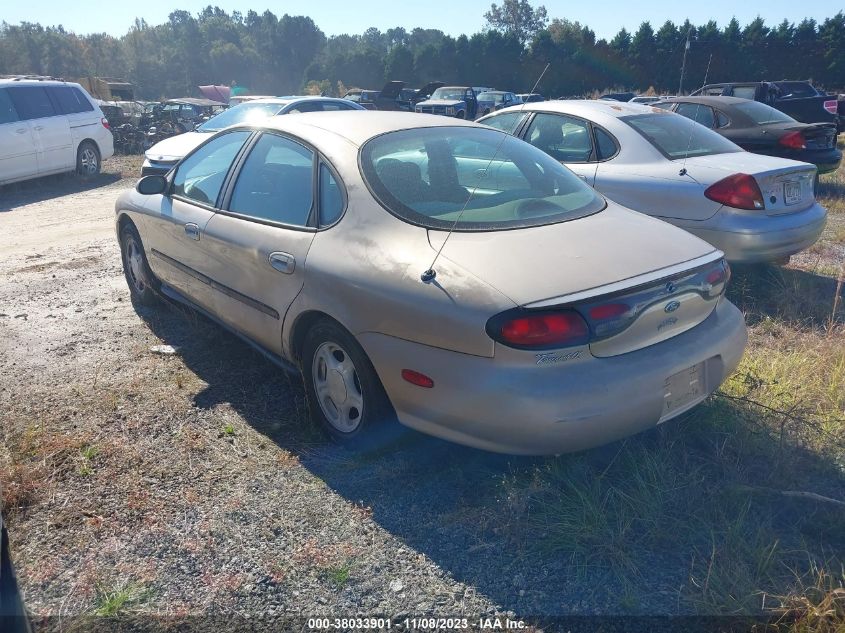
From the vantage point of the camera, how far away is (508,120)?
6980 millimetres

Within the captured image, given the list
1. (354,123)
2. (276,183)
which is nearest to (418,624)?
(276,183)

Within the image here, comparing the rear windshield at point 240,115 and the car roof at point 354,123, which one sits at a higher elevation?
the car roof at point 354,123

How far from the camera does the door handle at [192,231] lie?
427 centimetres

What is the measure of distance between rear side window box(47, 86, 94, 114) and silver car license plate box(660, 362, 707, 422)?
486 inches

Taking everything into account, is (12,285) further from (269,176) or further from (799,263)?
(799,263)

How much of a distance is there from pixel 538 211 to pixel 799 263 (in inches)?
178

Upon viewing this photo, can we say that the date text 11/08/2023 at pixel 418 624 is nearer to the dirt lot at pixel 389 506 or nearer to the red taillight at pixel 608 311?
the dirt lot at pixel 389 506

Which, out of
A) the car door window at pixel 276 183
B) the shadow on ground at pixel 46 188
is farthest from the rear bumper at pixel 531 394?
the shadow on ground at pixel 46 188

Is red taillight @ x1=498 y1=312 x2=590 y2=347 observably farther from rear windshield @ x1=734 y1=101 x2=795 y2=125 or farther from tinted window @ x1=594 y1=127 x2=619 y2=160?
rear windshield @ x1=734 y1=101 x2=795 y2=125

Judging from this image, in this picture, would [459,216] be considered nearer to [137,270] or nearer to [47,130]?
[137,270]

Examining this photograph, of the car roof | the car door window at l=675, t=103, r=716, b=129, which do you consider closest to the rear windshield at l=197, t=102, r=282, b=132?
the car door window at l=675, t=103, r=716, b=129

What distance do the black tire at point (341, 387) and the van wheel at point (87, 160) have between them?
11166mm

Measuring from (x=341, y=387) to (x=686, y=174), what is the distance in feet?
11.8

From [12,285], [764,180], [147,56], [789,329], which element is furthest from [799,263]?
[147,56]
